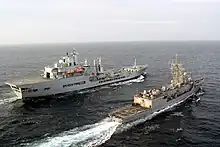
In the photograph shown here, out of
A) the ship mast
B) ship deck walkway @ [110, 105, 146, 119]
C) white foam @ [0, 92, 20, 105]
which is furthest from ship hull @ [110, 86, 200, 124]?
white foam @ [0, 92, 20, 105]

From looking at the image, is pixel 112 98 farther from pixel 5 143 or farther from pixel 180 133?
pixel 5 143

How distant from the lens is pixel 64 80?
81.5 m

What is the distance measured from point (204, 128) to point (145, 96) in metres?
15.0

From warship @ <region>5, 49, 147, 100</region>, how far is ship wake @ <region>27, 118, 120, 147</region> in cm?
3006

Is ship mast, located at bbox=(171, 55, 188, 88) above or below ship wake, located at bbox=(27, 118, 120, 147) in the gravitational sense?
above

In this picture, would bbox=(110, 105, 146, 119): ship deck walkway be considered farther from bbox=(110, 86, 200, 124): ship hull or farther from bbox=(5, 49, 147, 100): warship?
bbox=(5, 49, 147, 100): warship

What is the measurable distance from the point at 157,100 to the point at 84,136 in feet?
70.4

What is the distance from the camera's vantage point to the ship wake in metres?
43.2

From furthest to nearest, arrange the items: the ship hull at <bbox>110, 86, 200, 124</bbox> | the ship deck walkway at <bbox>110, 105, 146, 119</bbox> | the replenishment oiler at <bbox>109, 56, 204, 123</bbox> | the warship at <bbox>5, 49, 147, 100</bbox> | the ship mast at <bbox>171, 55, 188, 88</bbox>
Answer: the warship at <bbox>5, 49, 147, 100</bbox> → the ship mast at <bbox>171, 55, 188, 88</bbox> → the replenishment oiler at <bbox>109, 56, 204, 123</bbox> → the ship deck walkway at <bbox>110, 105, 146, 119</bbox> → the ship hull at <bbox>110, 86, 200, 124</bbox>

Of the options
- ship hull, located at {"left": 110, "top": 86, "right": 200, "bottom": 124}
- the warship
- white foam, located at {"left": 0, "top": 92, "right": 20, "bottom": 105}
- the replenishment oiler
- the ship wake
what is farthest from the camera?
the warship

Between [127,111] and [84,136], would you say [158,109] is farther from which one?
[84,136]

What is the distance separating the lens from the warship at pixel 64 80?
74.7 meters

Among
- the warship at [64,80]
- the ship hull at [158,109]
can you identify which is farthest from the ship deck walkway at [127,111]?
the warship at [64,80]

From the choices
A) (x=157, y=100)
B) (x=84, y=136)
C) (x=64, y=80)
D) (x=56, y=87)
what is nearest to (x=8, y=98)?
(x=56, y=87)
